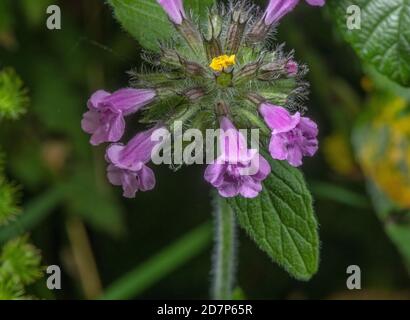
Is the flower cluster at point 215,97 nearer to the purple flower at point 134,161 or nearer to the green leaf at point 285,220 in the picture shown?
the purple flower at point 134,161

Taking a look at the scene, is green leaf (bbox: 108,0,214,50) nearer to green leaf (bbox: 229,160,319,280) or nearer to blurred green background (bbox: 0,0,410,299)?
green leaf (bbox: 229,160,319,280)

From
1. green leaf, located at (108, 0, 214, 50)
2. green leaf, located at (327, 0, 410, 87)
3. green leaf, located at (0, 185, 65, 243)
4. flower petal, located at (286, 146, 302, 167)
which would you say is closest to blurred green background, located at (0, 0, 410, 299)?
green leaf, located at (0, 185, 65, 243)

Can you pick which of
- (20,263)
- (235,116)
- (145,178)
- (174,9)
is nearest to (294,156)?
(235,116)

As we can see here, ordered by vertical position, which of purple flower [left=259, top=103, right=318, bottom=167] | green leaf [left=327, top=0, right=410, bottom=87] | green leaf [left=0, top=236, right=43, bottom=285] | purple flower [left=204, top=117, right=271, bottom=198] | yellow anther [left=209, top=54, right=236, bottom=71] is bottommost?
green leaf [left=0, top=236, right=43, bottom=285]

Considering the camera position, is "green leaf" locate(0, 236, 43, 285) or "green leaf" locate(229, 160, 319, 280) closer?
"green leaf" locate(229, 160, 319, 280)

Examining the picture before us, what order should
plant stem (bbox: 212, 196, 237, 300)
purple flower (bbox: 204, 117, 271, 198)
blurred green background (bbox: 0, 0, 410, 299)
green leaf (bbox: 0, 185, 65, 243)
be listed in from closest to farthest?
purple flower (bbox: 204, 117, 271, 198) → plant stem (bbox: 212, 196, 237, 300) → green leaf (bbox: 0, 185, 65, 243) → blurred green background (bbox: 0, 0, 410, 299)

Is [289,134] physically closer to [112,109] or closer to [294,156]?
[294,156]
